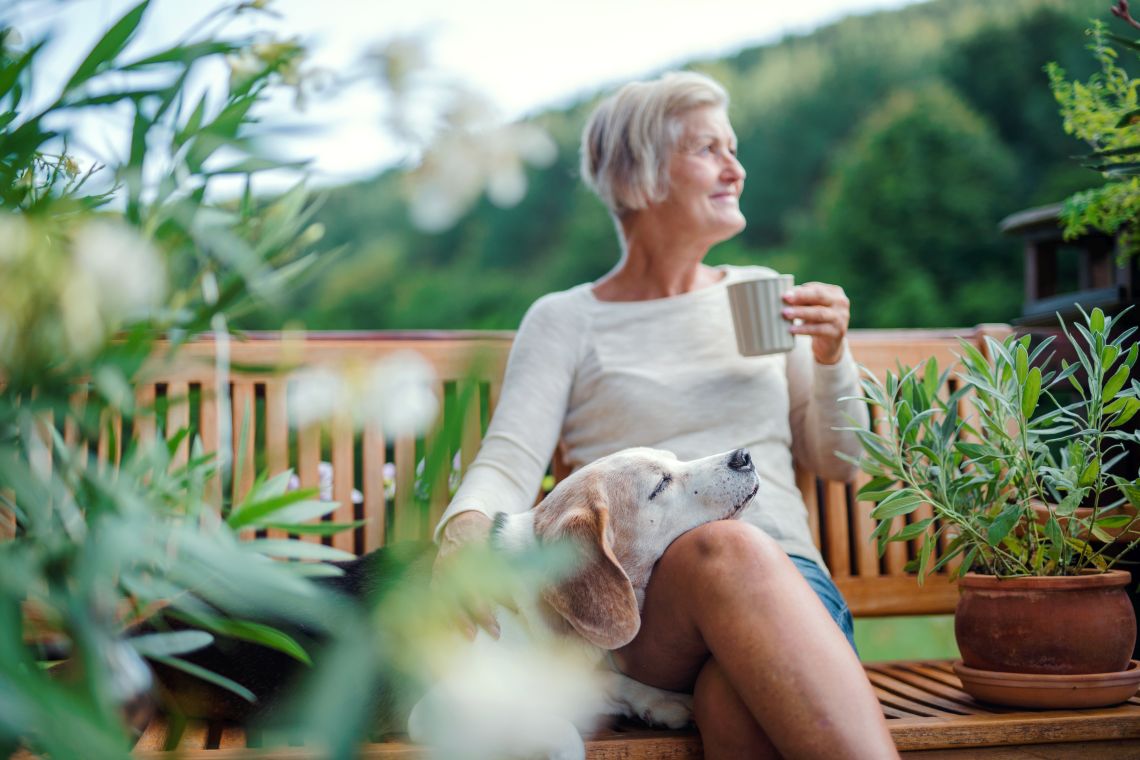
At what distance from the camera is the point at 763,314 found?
1.76m

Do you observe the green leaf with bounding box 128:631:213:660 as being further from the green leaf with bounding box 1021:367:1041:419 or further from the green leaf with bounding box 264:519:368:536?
the green leaf with bounding box 1021:367:1041:419

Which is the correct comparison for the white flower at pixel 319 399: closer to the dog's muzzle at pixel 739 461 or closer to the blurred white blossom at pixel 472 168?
the blurred white blossom at pixel 472 168

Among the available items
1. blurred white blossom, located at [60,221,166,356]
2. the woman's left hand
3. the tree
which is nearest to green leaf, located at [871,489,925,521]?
the woman's left hand

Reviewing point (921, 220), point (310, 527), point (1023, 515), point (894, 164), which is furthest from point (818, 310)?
point (894, 164)

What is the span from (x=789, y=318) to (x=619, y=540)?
480 millimetres

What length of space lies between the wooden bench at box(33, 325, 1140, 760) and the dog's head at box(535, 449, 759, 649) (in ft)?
0.56

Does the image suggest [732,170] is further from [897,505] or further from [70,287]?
[70,287]

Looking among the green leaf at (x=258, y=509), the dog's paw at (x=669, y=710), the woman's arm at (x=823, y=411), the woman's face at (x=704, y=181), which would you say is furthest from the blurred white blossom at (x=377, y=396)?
the woman's face at (x=704, y=181)

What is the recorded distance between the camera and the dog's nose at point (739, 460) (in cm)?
161

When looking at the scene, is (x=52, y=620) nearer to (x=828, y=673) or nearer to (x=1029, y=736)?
(x=828, y=673)

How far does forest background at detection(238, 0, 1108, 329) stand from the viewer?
964cm

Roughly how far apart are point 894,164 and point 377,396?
34.4ft

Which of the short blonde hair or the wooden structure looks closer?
the wooden structure

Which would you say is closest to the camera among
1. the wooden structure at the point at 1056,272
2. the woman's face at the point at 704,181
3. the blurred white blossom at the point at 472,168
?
the blurred white blossom at the point at 472,168
